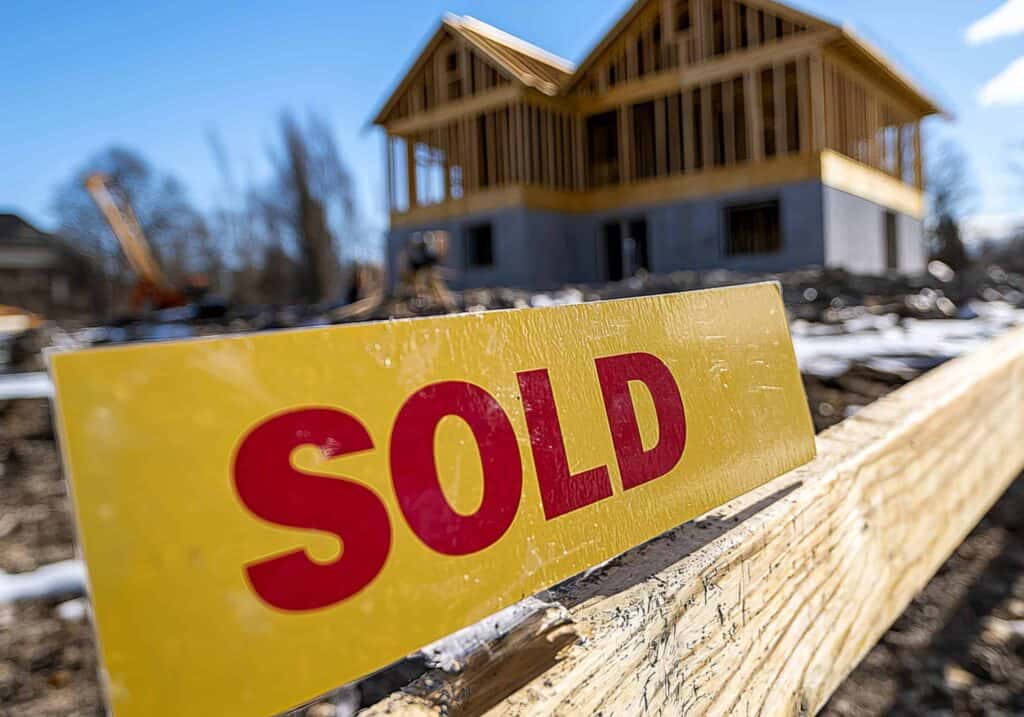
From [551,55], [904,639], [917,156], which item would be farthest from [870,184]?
[904,639]

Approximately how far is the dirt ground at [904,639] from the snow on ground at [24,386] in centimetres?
357

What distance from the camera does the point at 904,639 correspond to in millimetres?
2963

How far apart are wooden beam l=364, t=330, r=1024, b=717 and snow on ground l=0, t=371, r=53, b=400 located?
7841 millimetres

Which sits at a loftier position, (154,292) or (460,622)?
(154,292)

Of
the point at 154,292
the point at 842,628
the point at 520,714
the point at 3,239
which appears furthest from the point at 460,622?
the point at 3,239

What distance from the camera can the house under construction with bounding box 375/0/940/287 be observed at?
51.5ft

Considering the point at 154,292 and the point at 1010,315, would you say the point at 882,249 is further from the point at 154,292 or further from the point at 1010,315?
the point at 154,292

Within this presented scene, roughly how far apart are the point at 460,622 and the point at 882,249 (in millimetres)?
Result: 20943

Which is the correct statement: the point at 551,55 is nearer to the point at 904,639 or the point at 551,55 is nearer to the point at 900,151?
the point at 900,151

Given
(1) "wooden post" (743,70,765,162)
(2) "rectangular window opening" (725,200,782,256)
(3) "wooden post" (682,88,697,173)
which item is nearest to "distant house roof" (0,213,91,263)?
(2) "rectangular window opening" (725,200,782,256)

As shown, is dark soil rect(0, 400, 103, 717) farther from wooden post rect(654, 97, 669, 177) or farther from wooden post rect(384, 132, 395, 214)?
wooden post rect(654, 97, 669, 177)

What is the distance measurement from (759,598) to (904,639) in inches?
98.9

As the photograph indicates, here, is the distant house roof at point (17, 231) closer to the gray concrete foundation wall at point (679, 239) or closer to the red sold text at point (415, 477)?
the gray concrete foundation wall at point (679, 239)

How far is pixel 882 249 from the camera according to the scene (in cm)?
1894
